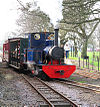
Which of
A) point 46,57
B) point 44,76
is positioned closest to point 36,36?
point 46,57

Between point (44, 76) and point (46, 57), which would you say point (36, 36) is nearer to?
point (46, 57)

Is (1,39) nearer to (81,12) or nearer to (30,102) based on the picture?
Result: (81,12)

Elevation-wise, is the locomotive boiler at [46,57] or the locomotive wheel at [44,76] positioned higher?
the locomotive boiler at [46,57]

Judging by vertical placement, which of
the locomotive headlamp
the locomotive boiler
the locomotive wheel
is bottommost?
the locomotive wheel

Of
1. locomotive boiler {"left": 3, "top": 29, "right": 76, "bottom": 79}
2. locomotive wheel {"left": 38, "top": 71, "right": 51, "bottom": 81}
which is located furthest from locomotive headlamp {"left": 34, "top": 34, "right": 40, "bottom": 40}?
locomotive wheel {"left": 38, "top": 71, "right": 51, "bottom": 81}

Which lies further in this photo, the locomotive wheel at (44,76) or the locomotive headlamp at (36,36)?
the locomotive headlamp at (36,36)

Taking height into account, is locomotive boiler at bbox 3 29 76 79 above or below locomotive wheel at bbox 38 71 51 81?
above

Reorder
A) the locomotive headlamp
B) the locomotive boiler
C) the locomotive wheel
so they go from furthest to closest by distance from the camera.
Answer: the locomotive headlamp
the locomotive wheel
the locomotive boiler

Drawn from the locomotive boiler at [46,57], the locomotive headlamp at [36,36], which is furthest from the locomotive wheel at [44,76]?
the locomotive headlamp at [36,36]

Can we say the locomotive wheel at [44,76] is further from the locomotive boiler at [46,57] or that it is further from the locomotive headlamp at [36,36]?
the locomotive headlamp at [36,36]

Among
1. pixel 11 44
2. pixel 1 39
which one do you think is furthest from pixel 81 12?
pixel 1 39

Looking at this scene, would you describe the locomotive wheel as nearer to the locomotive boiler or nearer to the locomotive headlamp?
the locomotive boiler

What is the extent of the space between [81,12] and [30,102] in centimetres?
906

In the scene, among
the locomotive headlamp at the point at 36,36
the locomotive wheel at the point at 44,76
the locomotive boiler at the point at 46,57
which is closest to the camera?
the locomotive boiler at the point at 46,57
